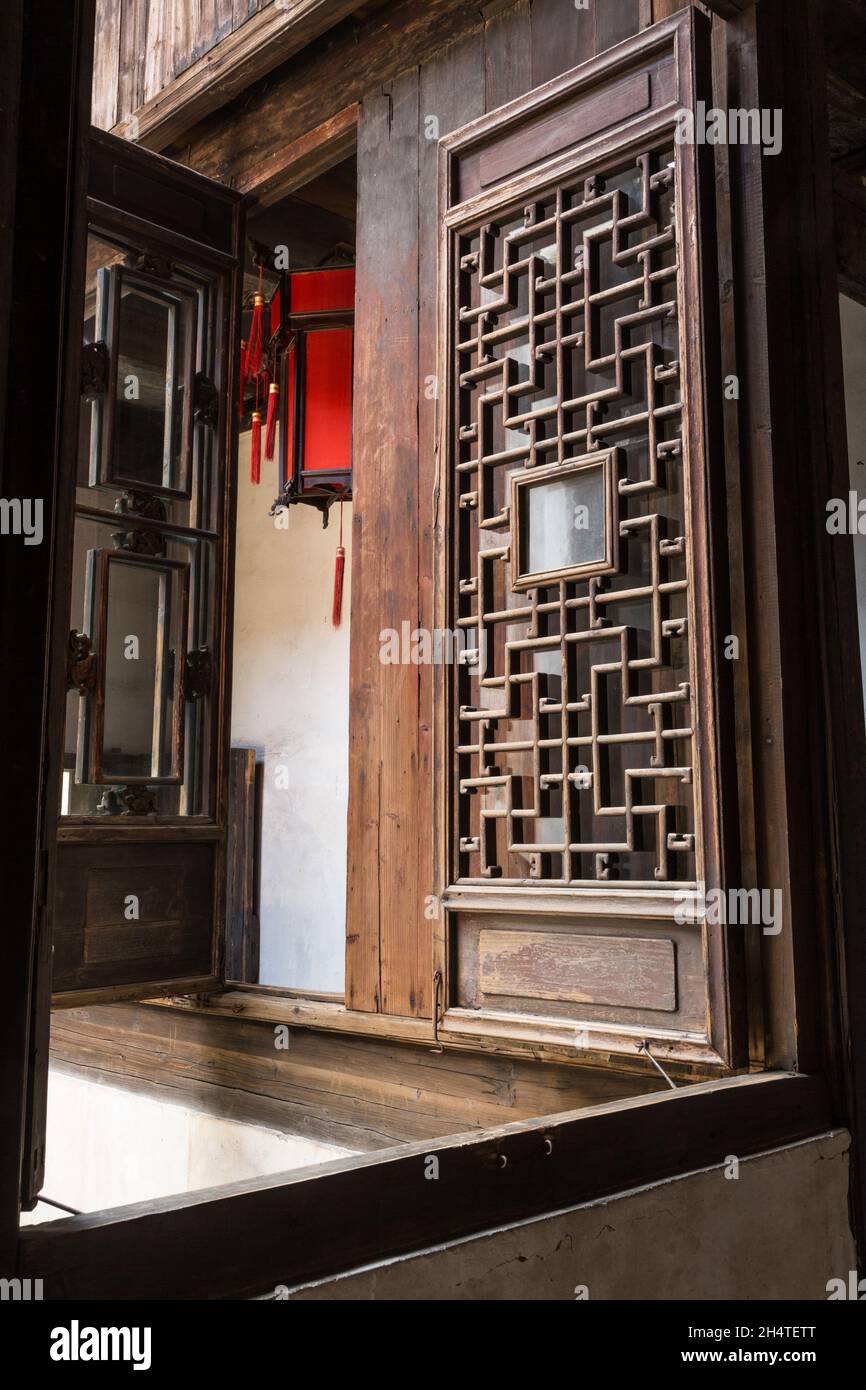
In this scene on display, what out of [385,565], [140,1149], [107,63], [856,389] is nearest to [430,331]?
[385,565]

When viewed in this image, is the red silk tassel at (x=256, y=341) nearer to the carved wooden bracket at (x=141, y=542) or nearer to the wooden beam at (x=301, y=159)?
the wooden beam at (x=301, y=159)

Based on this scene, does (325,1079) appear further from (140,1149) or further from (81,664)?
(81,664)

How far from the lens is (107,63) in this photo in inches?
141

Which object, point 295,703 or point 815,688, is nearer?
point 815,688

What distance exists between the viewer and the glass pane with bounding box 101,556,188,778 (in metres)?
2.97

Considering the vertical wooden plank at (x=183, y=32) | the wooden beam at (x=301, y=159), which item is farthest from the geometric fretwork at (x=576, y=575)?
the vertical wooden plank at (x=183, y=32)

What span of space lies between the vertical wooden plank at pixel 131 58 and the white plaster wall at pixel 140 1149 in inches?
115

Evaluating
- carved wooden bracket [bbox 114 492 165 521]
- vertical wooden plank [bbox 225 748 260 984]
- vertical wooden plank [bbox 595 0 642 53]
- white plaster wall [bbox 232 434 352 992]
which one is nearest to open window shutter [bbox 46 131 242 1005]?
carved wooden bracket [bbox 114 492 165 521]

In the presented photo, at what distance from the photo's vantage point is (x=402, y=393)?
112 inches

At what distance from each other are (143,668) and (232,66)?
1.62m
